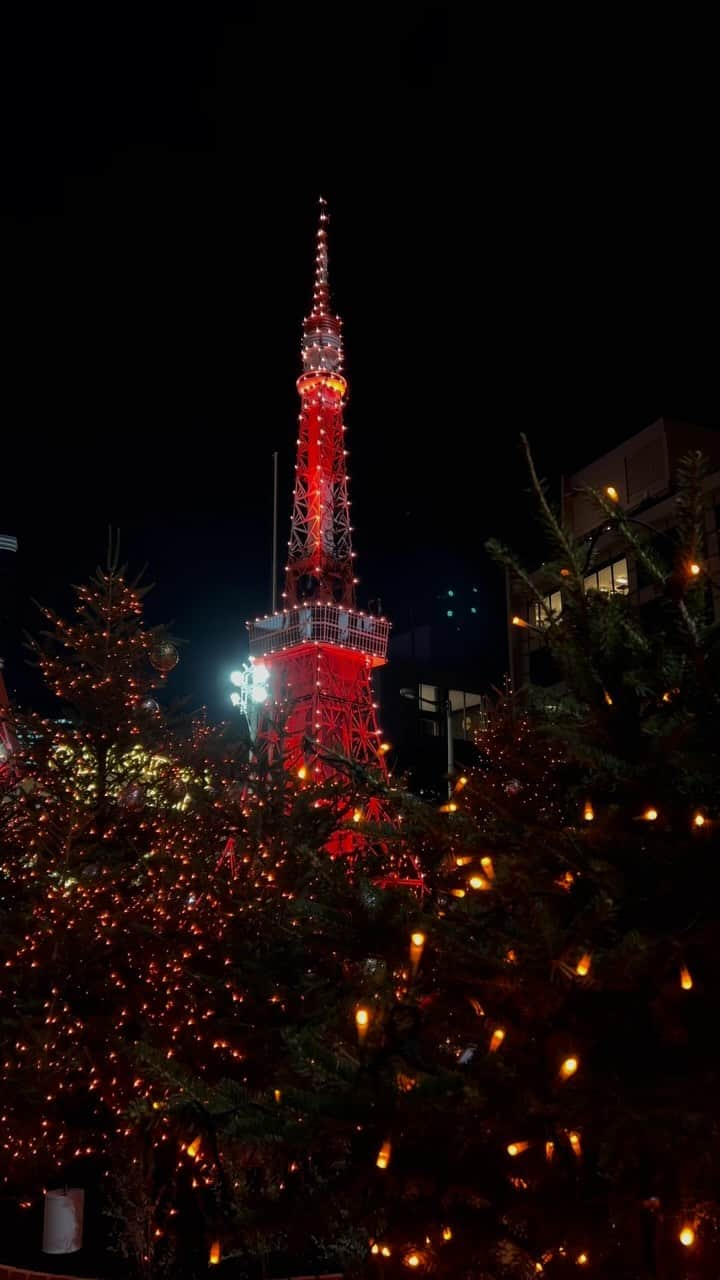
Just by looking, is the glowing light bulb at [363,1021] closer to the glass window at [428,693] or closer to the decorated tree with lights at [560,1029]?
the decorated tree with lights at [560,1029]

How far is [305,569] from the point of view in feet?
150

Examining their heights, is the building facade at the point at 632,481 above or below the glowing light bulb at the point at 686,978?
above

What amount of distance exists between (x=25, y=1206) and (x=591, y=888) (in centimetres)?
1056

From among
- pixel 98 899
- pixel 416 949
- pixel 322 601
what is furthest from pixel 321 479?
pixel 416 949

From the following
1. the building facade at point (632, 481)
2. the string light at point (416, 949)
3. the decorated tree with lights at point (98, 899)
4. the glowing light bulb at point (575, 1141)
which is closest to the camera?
the glowing light bulb at point (575, 1141)

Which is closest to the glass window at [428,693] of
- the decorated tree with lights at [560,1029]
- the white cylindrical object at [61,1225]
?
the white cylindrical object at [61,1225]

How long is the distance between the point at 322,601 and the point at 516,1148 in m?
41.3

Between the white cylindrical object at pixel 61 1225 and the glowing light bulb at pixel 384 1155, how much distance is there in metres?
8.33

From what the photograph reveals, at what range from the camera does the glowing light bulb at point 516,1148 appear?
3408mm

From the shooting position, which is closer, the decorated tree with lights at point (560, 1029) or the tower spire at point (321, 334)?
the decorated tree with lights at point (560, 1029)

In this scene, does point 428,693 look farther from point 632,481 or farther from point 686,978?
point 686,978

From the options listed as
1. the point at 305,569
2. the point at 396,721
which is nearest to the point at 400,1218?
the point at 305,569

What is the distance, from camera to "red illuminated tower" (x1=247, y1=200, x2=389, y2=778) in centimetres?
4334

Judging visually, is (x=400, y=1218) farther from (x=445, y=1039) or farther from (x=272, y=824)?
(x=272, y=824)
